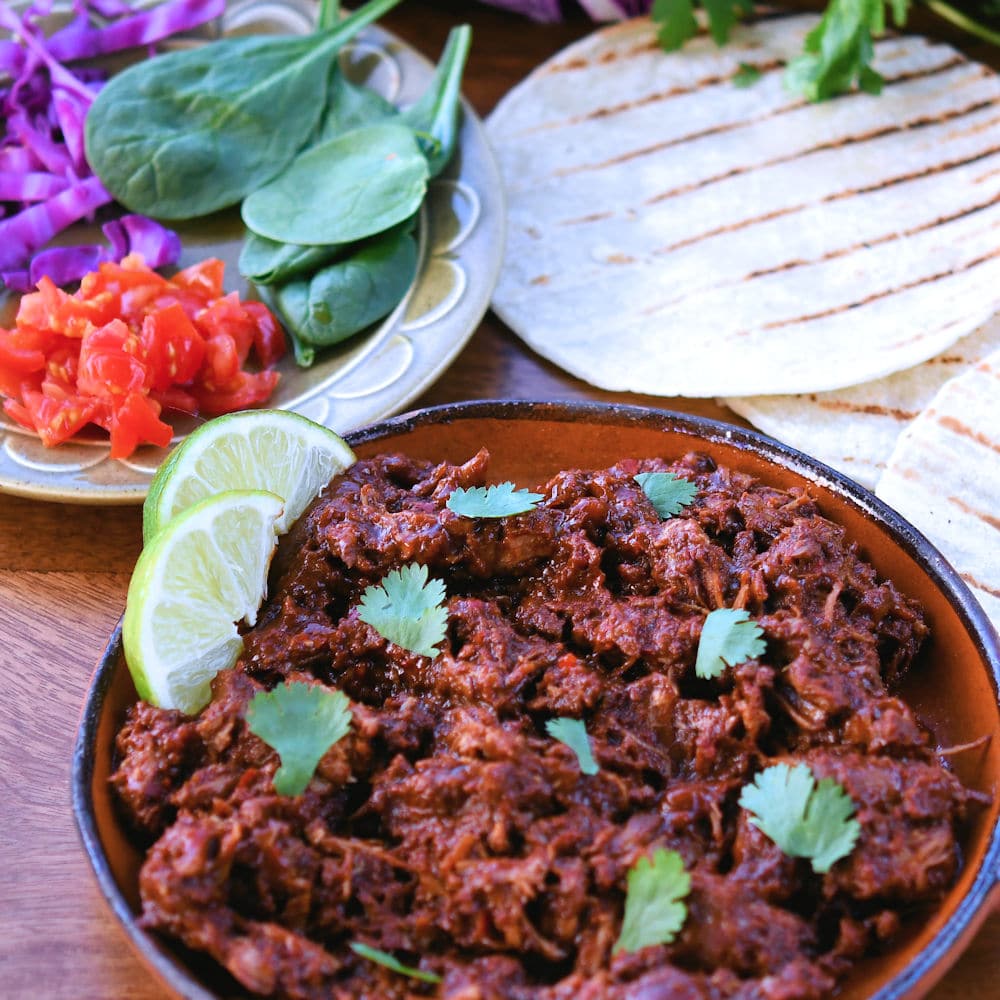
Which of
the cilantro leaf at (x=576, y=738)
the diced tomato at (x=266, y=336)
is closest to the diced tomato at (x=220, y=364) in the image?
the diced tomato at (x=266, y=336)

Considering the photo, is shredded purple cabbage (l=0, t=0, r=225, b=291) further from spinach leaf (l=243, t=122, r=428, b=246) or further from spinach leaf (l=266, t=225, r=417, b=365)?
spinach leaf (l=266, t=225, r=417, b=365)

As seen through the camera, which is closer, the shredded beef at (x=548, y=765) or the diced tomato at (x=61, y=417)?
the shredded beef at (x=548, y=765)

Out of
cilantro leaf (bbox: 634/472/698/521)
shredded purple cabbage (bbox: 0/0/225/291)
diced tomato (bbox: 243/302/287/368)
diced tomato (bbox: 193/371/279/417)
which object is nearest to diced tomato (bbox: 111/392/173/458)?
diced tomato (bbox: 193/371/279/417)

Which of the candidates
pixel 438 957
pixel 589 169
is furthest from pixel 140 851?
pixel 589 169

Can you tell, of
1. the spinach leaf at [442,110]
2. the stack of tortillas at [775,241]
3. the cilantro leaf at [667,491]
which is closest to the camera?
the cilantro leaf at [667,491]

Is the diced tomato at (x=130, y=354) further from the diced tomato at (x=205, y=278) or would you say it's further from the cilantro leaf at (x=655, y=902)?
the cilantro leaf at (x=655, y=902)

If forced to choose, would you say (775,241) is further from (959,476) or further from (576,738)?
(576,738)
